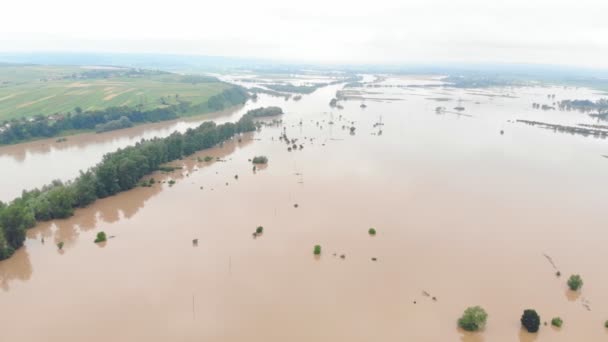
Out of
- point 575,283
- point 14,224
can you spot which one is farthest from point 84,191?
point 575,283

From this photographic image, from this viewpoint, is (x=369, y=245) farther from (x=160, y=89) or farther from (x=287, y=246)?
(x=160, y=89)

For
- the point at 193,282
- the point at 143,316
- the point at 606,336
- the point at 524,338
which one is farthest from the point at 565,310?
the point at 143,316

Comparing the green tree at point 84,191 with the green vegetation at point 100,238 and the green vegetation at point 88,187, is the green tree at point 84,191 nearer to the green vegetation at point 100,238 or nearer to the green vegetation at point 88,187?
the green vegetation at point 88,187

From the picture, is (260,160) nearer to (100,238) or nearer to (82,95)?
(100,238)

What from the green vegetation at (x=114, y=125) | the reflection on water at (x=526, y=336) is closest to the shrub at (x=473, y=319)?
the reflection on water at (x=526, y=336)

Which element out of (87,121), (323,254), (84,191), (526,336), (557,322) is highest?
(87,121)

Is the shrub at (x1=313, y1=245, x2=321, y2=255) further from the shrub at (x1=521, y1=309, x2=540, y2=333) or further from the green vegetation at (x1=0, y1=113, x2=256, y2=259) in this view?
the green vegetation at (x1=0, y1=113, x2=256, y2=259)
